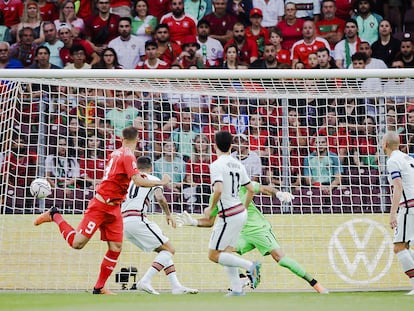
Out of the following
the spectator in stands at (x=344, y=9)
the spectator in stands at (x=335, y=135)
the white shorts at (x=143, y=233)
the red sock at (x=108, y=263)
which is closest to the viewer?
the red sock at (x=108, y=263)

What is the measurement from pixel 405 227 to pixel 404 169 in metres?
0.67

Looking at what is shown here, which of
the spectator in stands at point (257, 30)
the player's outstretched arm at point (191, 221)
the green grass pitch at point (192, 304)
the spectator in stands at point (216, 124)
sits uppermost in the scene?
the spectator in stands at point (257, 30)

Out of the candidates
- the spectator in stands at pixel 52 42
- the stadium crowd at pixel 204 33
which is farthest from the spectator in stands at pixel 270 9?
the spectator in stands at pixel 52 42

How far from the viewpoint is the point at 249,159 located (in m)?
12.5

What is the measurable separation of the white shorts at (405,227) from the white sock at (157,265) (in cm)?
282

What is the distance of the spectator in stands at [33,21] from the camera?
1559 centimetres

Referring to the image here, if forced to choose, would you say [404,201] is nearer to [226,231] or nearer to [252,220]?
[252,220]

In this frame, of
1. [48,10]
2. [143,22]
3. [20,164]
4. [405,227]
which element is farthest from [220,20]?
[405,227]

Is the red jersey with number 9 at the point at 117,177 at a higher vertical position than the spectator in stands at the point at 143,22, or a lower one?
lower

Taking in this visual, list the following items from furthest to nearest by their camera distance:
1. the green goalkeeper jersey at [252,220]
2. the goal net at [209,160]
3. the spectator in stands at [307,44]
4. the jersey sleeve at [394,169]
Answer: the spectator in stands at [307,44], the goal net at [209,160], the green goalkeeper jersey at [252,220], the jersey sleeve at [394,169]

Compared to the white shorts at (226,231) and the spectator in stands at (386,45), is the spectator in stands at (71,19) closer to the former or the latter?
the spectator in stands at (386,45)

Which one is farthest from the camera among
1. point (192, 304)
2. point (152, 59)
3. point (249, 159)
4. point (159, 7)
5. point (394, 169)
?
point (159, 7)

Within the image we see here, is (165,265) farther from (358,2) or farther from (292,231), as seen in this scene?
(358,2)

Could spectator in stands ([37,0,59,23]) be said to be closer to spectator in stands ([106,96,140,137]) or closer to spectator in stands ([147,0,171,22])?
spectator in stands ([147,0,171,22])
